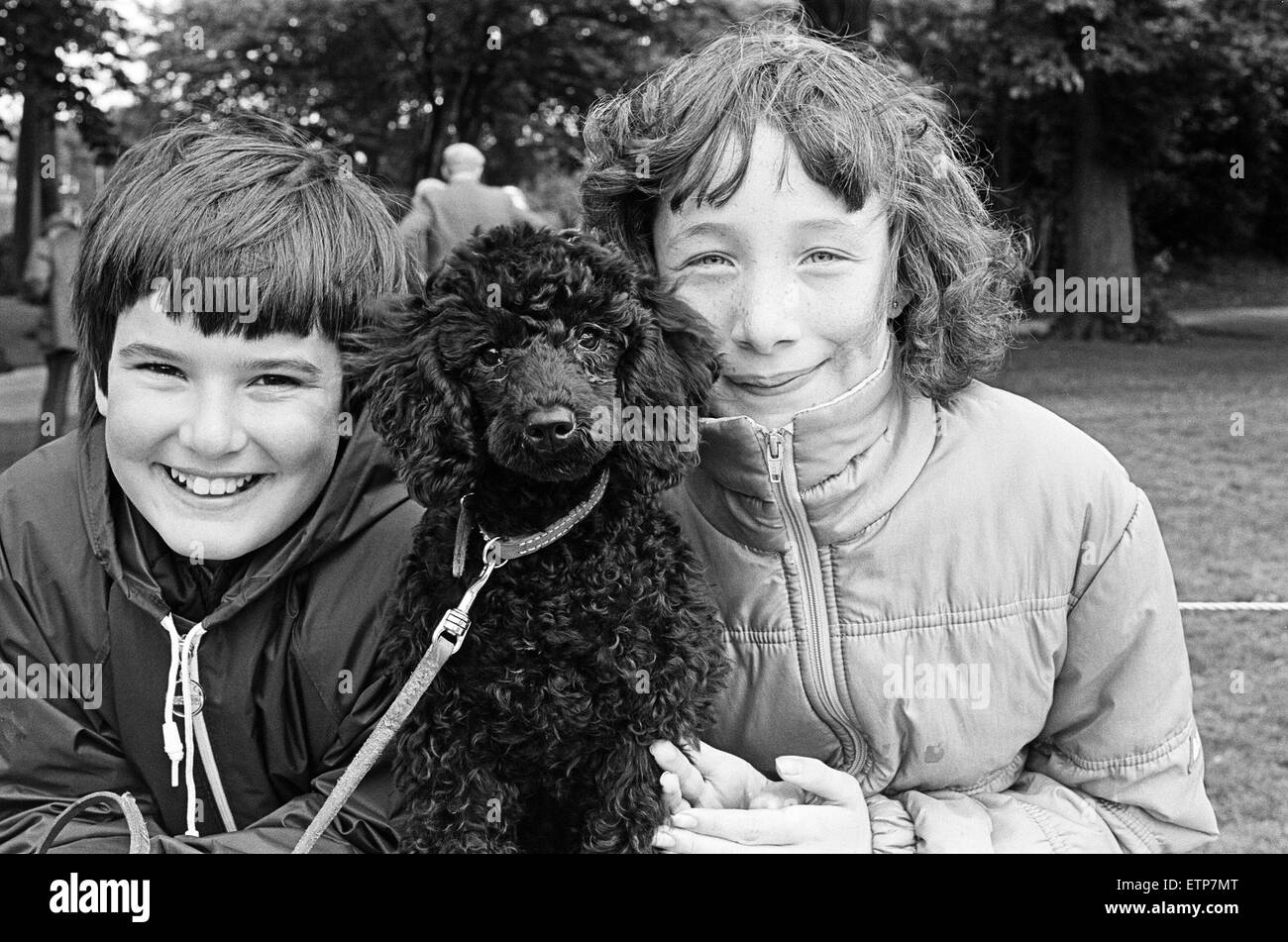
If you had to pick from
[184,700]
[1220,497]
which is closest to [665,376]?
[184,700]

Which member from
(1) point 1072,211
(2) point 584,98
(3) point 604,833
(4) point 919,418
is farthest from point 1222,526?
(1) point 1072,211

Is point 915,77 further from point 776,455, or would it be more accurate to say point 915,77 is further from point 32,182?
point 32,182

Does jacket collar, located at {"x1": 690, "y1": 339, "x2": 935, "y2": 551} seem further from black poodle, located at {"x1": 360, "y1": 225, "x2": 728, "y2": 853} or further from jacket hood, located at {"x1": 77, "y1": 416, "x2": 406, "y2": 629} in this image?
jacket hood, located at {"x1": 77, "y1": 416, "x2": 406, "y2": 629}

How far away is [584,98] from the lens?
19.3m

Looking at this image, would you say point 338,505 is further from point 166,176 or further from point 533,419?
point 166,176

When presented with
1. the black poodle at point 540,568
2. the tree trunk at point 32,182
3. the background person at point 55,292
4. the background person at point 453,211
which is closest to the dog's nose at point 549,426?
the black poodle at point 540,568

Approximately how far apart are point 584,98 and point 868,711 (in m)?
18.2

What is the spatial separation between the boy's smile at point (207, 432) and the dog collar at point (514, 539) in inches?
17.0

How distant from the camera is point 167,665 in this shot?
239 centimetres

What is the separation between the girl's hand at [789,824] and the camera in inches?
89.8

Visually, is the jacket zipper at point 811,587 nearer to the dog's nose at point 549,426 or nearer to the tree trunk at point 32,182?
the dog's nose at point 549,426

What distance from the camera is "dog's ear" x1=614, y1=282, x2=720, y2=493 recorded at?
2.26 metres

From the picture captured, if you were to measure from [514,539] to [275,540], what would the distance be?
58 cm

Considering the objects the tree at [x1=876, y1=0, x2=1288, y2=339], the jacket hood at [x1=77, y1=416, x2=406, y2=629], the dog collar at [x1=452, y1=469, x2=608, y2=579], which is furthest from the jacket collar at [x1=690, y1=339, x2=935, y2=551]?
the tree at [x1=876, y1=0, x2=1288, y2=339]
